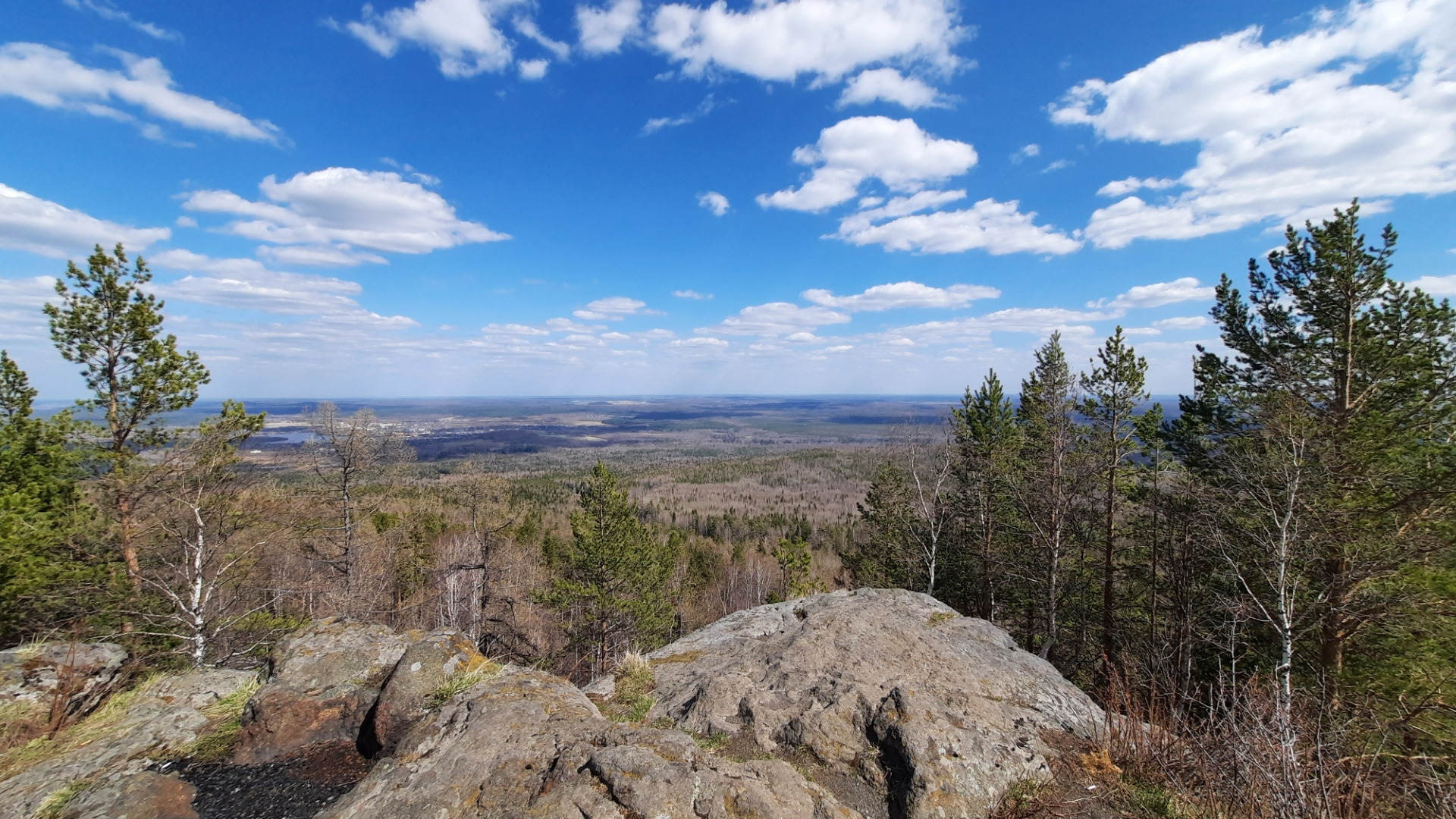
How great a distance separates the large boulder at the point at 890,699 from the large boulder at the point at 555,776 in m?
1.04

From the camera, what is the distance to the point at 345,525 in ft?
49.2

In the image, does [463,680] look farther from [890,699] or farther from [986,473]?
[986,473]

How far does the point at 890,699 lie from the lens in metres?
6.11

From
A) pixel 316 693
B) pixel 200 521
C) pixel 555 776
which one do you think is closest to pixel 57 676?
pixel 316 693

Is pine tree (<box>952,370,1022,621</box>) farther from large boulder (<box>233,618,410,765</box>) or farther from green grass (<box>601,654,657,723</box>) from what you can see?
large boulder (<box>233,618,410,765</box>)

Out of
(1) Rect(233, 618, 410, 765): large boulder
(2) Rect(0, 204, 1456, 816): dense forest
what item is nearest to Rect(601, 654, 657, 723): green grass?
(1) Rect(233, 618, 410, 765): large boulder

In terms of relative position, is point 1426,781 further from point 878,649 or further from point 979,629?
point 979,629

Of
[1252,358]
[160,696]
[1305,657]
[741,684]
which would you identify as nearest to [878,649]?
[741,684]

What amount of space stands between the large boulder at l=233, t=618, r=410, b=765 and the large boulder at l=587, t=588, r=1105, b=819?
9.35ft

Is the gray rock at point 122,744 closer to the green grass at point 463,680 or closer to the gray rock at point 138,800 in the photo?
the gray rock at point 138,800

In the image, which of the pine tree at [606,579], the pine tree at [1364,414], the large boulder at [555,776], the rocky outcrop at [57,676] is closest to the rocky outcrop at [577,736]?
the large boulder at [555,776]

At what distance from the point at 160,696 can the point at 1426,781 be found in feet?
37.9

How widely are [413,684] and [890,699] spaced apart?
526 centimetres

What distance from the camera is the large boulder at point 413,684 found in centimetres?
489
